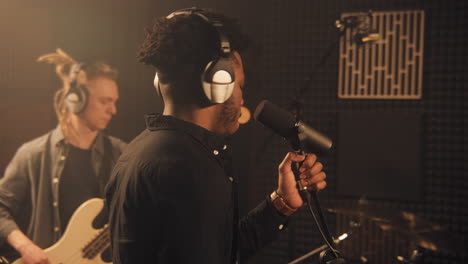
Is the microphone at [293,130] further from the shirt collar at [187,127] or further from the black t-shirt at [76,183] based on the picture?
the black t-shirt at [76,183]

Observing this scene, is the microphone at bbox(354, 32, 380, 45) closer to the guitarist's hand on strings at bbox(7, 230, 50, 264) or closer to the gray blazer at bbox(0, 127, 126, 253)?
the gray blazer at bbox(0, 127, 126, 253)

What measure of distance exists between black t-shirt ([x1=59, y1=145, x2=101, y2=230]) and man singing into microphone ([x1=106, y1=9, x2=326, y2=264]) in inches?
53.5

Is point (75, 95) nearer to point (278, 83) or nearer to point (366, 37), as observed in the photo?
point (278, 83)

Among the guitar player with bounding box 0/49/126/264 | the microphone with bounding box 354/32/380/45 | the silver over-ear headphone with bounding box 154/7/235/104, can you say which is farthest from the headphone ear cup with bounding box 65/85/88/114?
the microphone with bounding box 354/32/380/45

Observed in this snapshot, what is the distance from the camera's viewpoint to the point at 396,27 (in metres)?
2.82

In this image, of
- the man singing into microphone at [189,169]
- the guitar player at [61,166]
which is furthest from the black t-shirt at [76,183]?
the man singing into microphone at [189,169]

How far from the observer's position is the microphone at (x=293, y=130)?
3.45 feet

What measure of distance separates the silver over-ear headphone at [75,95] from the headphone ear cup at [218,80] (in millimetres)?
1519

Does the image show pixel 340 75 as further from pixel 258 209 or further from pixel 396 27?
pixel 258 209

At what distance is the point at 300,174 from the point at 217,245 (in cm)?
32

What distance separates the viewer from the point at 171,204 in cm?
92

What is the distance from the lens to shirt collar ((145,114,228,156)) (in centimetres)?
105

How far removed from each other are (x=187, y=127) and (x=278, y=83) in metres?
2.04

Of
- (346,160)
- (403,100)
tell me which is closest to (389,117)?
(403,100)
